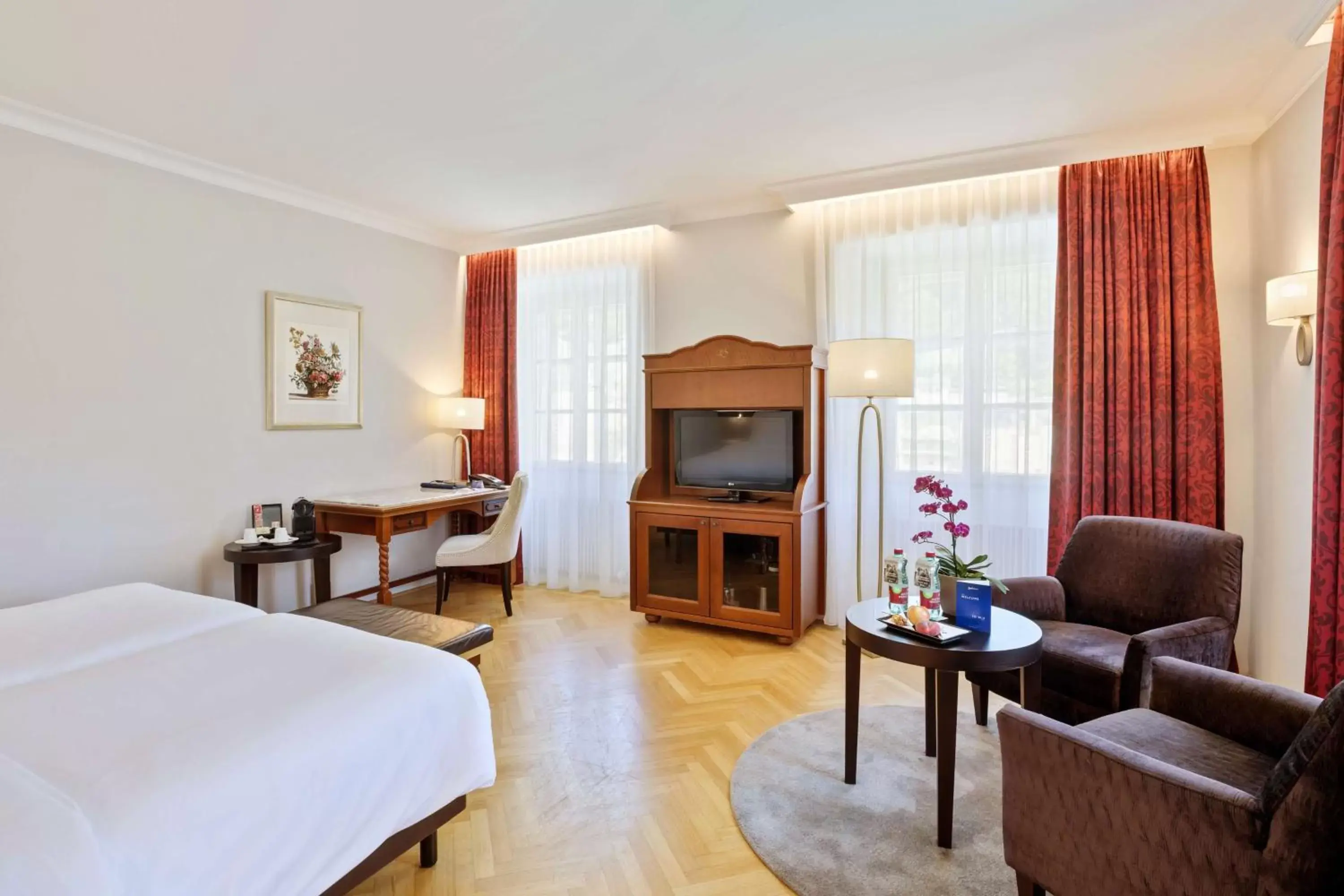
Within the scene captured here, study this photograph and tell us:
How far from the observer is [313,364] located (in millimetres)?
4078

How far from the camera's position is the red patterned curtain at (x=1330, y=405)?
2059mm

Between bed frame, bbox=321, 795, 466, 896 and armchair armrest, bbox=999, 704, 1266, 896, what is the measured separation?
1465 millimetres

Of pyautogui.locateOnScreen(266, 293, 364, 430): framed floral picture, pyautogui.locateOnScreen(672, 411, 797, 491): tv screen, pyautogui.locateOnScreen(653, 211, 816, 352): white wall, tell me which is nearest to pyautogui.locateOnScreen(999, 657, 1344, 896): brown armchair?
pyautogui.locateOnScreen(672, 411, 797, 491): tv screen

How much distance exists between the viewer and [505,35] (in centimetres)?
232

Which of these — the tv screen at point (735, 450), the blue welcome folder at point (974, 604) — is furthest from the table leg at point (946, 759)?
the tv screen at point (735, 450)

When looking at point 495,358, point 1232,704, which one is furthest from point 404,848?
point 495,358

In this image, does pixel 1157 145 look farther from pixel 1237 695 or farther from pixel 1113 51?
pixel 1237 695

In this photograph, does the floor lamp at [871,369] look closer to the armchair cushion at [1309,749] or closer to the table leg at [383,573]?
the armchair cushion at [1309,749]

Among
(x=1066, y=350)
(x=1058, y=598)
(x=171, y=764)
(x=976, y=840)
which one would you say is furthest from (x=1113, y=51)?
(x=171, y=764)

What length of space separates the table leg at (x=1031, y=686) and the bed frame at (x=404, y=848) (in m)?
1.83

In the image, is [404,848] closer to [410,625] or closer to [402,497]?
[410,625]

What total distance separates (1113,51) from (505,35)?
2329 mm

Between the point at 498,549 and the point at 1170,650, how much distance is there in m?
3.46

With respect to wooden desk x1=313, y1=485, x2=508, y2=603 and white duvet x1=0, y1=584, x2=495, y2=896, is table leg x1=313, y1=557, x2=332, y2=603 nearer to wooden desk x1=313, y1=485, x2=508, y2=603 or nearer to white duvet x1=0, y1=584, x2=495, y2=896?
wooden desk x1=313, y1=485, x2=508, y2=603
